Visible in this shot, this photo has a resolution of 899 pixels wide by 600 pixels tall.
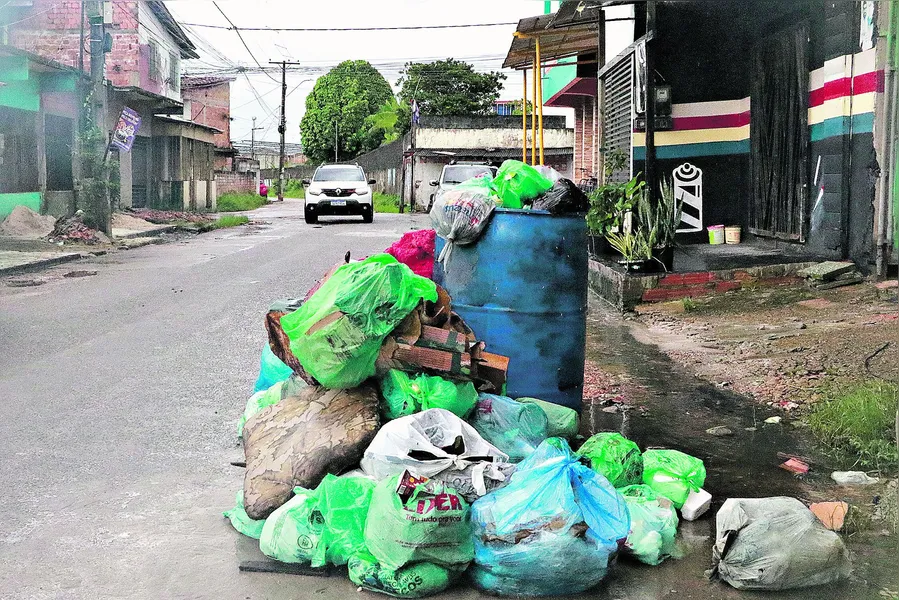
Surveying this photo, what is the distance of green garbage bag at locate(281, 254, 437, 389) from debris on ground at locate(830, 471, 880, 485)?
223cm

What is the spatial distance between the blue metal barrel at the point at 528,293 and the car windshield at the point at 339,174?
22447mm

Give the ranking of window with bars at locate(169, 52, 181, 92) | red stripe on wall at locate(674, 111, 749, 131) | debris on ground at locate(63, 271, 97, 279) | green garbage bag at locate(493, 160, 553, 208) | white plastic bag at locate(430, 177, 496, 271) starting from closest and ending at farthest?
white plastic bag at locate(430, 177, 496, 271)
green garbage bag at locate(493, 160, 553, 208)
red stripe on wall at locate(674, 111, 749, 131)
debris on ground at locate(63, 271, 97, 279)
window with bars at locate(169, 52, 181, 92)

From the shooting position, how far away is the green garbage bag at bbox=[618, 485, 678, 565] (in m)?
3.54

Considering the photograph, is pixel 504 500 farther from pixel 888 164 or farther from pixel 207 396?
pixel 888 164

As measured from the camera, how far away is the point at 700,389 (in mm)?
6387

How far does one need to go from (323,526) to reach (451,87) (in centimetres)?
5372

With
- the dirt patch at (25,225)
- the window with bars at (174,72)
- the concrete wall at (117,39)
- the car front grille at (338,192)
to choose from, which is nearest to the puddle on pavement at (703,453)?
the dirt patch at (25,225)

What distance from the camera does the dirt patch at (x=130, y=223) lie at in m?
24.5

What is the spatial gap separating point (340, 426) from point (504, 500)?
2.91 ft

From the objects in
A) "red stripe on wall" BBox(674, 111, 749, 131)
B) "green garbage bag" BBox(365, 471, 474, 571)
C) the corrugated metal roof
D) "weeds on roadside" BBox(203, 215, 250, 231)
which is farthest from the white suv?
"green garbage bag" BBox(365, 471, 474, 571)

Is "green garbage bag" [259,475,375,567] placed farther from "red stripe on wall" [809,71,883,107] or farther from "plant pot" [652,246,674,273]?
"red stripe on wall" [809,71,883,107]

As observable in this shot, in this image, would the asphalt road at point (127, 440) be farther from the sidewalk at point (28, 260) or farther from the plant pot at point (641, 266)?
the plant pot at point (641, 266)

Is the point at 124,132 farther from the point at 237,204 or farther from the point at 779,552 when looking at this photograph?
the point at 237,204

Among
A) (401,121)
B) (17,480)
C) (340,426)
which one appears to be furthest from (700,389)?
(401,121)
